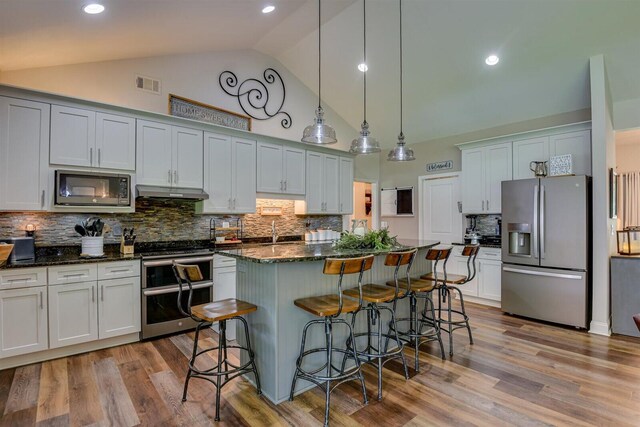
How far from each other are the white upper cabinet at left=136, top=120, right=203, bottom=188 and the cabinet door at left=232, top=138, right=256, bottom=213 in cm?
52

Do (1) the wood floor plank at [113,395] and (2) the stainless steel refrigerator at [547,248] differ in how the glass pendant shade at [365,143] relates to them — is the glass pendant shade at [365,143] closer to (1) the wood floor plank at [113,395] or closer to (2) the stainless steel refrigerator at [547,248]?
(2) the stainless steel refrigerator at [547,248]

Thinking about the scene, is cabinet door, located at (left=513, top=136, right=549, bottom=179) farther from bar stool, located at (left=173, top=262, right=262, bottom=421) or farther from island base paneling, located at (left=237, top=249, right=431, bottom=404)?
bar stool, located at (left=173, top=262, right=262, bottom=421)

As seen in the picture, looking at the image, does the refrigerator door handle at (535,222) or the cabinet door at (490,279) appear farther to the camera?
the cabinet door at (490,279)

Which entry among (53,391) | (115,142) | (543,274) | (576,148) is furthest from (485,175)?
(53,391)

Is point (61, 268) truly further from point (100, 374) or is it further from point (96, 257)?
point (100, 374)

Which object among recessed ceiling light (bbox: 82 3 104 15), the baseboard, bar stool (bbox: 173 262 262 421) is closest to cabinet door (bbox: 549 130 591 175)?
the baseboard

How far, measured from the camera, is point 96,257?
3.36 metres

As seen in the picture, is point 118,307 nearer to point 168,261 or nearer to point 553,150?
point 168,261

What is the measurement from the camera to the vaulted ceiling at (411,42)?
2938 millimetres

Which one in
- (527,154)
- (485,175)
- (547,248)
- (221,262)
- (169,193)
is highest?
(527,154)

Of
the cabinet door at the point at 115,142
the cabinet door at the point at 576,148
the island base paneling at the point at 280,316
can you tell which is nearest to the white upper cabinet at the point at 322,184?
the cabinet door at the point at 115,142

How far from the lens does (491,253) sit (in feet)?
16.3

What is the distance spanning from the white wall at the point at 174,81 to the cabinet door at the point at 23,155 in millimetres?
357

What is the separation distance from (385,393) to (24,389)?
9.41 feet
